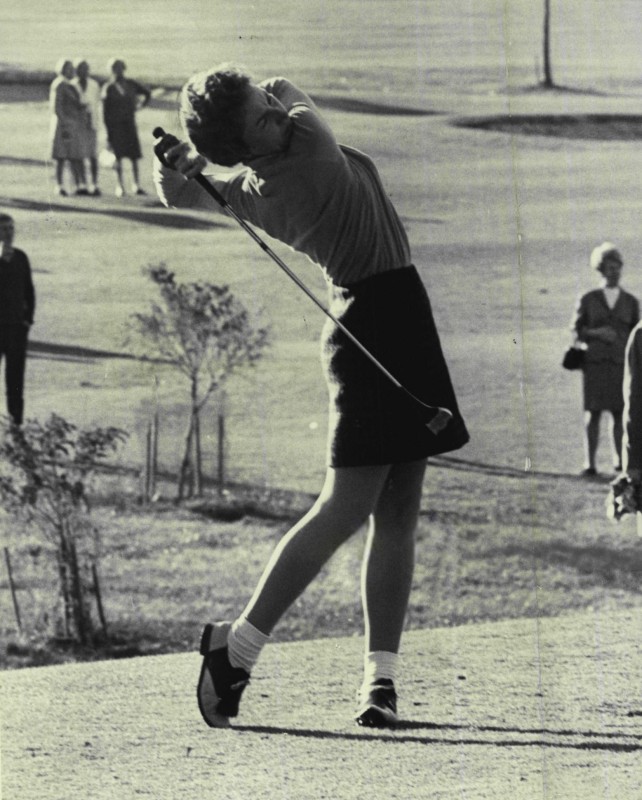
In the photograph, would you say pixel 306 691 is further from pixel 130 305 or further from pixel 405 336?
pixel 130 305

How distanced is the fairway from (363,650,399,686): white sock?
129 inches

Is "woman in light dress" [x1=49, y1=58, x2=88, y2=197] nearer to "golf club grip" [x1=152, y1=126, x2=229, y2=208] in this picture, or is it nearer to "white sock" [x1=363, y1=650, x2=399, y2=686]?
"golf club grip" [x1=152, y1=126, x2=229, y2=208]

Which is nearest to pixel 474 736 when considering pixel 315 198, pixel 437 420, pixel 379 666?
pixel 379 666

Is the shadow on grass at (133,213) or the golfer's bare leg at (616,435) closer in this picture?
the shadow on grass at (133,213)

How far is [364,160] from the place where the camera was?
384cm

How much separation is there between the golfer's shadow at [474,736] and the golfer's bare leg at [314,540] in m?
0.24

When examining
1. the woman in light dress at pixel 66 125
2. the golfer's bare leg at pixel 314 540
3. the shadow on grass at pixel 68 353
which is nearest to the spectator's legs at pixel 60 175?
the woman in light dress at pixel 66 125

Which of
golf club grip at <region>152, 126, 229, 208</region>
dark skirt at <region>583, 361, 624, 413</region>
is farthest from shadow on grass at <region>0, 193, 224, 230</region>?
golf club grip at <region>152, 126, 229, 208</region>

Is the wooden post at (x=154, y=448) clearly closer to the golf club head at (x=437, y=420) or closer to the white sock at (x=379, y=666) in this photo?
the white sock at (x=379, y=666)

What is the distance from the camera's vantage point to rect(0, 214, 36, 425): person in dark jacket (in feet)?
23.4

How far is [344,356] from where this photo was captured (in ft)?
12.6

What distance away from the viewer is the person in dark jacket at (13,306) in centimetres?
712

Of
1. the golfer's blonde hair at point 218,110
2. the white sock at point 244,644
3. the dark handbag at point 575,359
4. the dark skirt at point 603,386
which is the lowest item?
the dark skirt at point 603,386

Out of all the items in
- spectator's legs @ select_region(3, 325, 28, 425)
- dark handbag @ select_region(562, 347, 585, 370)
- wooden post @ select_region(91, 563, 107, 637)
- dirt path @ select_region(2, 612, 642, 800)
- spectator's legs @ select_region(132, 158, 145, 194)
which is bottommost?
wooden post @ select_region(91, 563, 107, 637)
